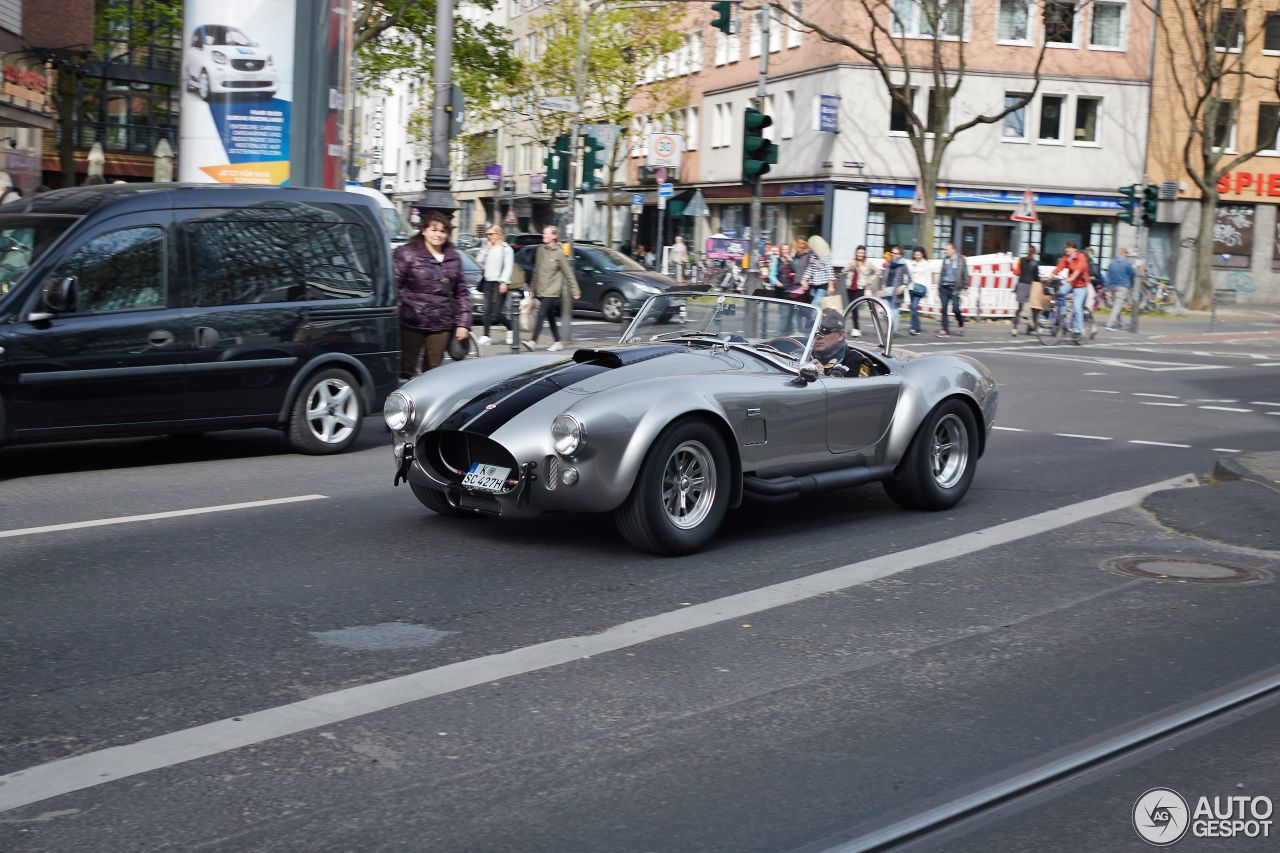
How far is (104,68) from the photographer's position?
55062mm

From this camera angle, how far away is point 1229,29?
1729 inches

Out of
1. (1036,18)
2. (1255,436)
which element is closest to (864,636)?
(1255,436)

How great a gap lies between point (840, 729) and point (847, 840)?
980 mm

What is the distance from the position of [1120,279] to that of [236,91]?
24.3 m

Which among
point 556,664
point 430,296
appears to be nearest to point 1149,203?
point 430,296

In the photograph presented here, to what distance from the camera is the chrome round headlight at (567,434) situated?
7289mm

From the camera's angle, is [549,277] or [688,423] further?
[549,277]

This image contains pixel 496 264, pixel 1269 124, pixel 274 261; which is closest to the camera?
pixel 274 261

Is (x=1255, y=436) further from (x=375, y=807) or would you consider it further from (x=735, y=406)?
(x=375, y=807)

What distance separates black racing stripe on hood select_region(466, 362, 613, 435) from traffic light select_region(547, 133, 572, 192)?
65.0ft

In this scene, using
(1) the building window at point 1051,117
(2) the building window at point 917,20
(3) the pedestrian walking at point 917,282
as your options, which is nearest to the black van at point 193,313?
(3) the pedestrian walking at point 917,282

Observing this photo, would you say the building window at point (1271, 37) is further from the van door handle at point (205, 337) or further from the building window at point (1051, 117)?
the van door handle at point (205, 337)

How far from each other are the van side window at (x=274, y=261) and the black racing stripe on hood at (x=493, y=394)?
343cm

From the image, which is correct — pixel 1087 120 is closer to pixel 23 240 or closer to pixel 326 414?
pixel 326 414
